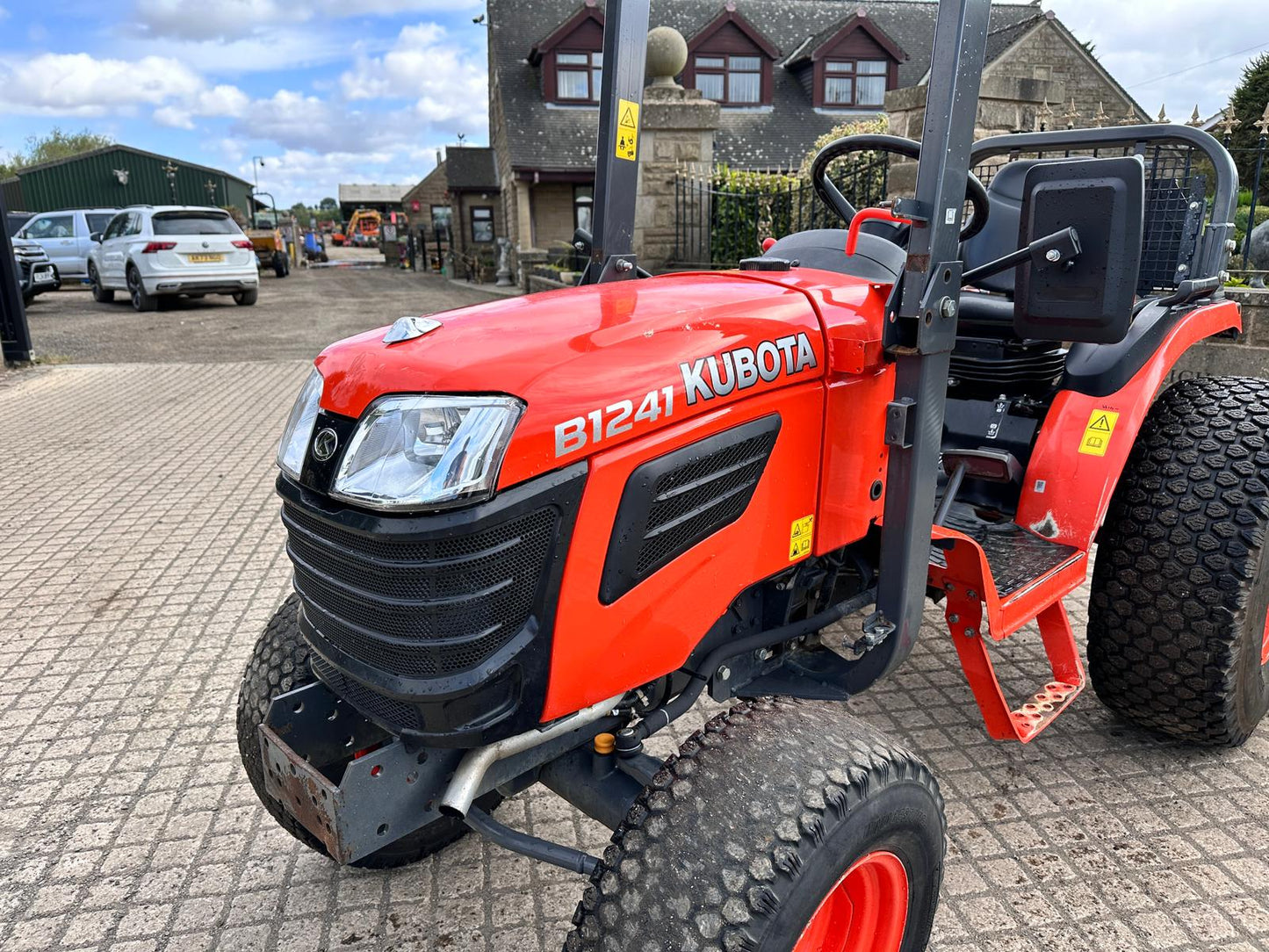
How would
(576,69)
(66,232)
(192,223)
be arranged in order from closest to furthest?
(192,223) → (66,232) → (576,69)

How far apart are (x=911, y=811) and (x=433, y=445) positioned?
1.07 m

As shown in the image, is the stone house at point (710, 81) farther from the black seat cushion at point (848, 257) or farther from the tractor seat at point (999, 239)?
the black seat cushion at point (848, 257)

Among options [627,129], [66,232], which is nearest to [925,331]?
[627,129]

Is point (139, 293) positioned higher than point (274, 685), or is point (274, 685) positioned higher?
point (139, 293)

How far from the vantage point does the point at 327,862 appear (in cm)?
246

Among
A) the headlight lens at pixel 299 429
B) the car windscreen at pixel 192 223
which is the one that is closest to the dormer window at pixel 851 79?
the car windscreen at pixel 192 223

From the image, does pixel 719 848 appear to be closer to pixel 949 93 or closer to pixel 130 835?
pixel 949 93

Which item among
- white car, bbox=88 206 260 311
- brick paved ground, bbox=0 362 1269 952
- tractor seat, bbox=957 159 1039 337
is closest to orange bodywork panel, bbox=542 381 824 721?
brick paved ground, bbox=0 362 1269 952

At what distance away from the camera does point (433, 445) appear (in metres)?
1.47

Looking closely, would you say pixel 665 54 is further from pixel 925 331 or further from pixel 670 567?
pixel 670 567

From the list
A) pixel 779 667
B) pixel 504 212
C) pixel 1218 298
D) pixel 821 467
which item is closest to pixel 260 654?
pixel 779 667

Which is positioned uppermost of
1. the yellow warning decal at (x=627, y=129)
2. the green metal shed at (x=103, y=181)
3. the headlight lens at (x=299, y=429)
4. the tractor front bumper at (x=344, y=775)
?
the green metal shed at (x=103, y=181)

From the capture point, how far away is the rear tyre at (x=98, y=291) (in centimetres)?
1616

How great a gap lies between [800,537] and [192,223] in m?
14.7
